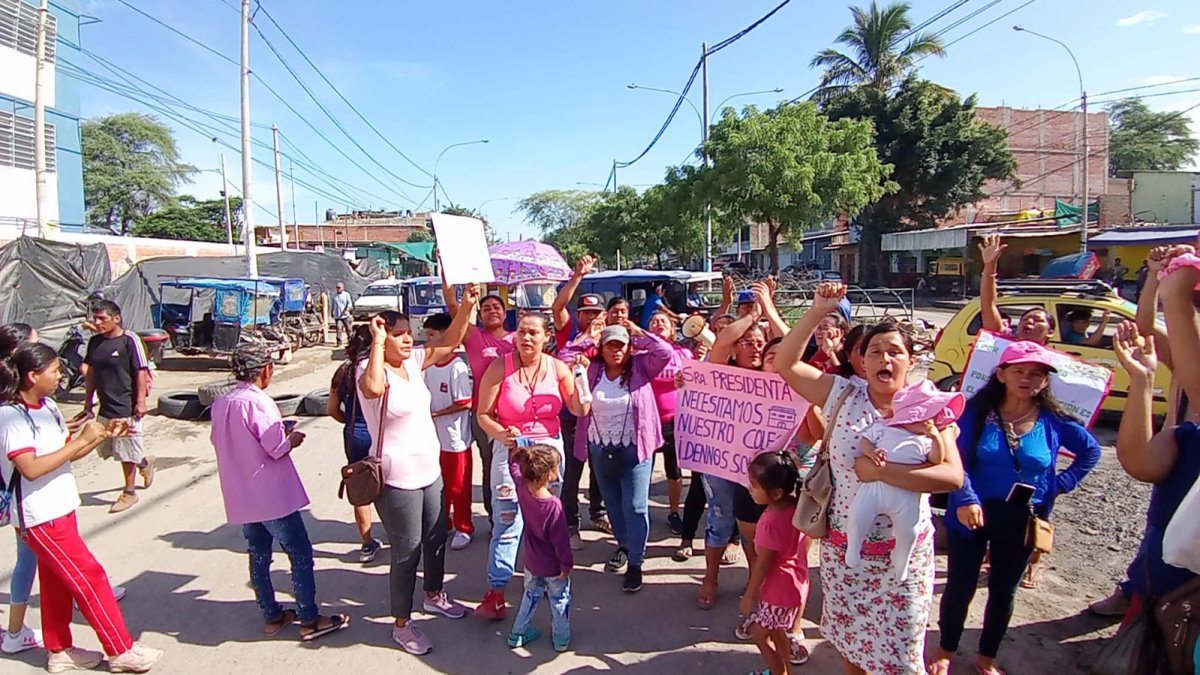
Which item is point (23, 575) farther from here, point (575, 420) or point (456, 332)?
point (575, 420)

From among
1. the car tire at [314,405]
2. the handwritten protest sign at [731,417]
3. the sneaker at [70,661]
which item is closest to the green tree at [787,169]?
the car tire at [314,405]

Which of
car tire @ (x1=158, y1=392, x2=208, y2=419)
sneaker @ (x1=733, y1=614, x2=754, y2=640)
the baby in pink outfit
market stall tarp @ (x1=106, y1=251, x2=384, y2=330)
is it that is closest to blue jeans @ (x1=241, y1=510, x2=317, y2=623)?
sneaker @ (x1=733, y1=614, x2=754, y2=640)

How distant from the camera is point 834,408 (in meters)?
2.76

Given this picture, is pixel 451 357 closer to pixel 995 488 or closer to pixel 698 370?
pixel 698 370

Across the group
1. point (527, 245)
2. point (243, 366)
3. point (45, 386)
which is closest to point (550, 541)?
point (243, 366)

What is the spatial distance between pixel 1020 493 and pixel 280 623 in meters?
3.80

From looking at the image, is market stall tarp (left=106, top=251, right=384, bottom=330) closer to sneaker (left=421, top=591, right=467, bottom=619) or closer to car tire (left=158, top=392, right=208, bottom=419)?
car tire (left=158, top=392, right=208, bottom=419)

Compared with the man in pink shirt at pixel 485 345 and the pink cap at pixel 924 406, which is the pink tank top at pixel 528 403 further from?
the pink cap at pixel 924 406

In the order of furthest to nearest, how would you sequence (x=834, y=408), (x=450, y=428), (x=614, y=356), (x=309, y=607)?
(x=450, y=428) < (x=614, y=356) < (x=309, y=607) < (x=834, y=408)

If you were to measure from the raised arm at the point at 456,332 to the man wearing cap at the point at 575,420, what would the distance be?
2.80ft

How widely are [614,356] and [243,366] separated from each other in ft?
6.60

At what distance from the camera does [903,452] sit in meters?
2.36

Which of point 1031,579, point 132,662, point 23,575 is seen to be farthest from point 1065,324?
point 23,575

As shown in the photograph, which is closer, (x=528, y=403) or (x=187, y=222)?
(x=528, y=403)
